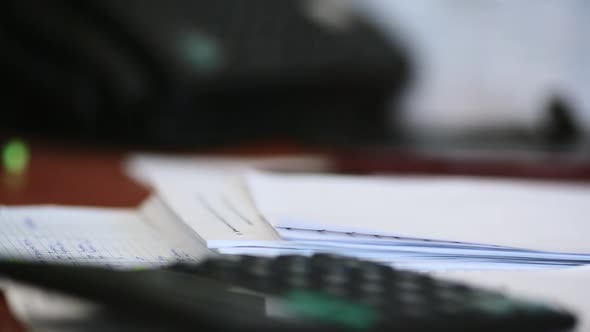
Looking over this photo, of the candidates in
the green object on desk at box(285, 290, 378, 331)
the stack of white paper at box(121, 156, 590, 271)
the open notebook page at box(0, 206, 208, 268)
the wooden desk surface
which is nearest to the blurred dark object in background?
the wooden desk surface

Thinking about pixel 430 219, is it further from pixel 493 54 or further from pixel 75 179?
pixel 493 54

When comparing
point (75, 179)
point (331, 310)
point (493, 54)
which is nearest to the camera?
point (331, 310)

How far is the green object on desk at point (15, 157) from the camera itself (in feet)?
2.53

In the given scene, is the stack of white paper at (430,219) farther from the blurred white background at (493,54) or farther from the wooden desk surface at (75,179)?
the blurred white background at (493,54)

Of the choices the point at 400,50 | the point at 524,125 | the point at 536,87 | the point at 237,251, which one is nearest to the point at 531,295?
the point at 237,251

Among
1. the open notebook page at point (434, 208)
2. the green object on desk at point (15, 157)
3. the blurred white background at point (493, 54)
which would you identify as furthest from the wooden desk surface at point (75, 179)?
the blurred white background at point (493, 54)

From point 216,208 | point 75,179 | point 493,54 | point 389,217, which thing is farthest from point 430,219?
point 493,54

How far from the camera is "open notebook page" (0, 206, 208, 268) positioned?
0.35 m

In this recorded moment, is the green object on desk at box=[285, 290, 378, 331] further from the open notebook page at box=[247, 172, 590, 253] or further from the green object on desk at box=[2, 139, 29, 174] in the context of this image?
the green object on desk at box=[2, 139, 29, 174]

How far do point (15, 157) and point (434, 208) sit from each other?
0.54 metres

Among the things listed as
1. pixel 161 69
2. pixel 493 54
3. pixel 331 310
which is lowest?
pixel 331 310

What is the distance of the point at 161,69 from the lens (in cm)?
85

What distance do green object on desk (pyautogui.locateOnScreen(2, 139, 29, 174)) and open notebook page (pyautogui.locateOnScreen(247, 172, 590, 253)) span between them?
301mm

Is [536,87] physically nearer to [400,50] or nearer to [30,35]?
[400,50]
